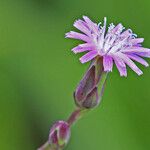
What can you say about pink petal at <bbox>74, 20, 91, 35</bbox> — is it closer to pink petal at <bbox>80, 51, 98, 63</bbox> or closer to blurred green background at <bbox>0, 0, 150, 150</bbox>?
pink petal at <bbox>80, 51, 98, 63</bbox>

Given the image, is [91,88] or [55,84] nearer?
[91,88]

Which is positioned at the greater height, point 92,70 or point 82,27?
point 82,27

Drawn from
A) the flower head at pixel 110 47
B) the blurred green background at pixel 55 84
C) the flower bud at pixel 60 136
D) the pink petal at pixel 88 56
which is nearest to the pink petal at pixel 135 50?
the flower head at pixel 110 47

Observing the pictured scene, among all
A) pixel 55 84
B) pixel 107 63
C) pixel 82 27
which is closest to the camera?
pixel 107 63

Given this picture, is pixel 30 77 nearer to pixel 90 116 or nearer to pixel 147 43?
pixel 90 116

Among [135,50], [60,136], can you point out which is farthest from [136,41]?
[60,136]

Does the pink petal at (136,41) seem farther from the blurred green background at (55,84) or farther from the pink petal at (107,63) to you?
the blurred green background at (55,84)

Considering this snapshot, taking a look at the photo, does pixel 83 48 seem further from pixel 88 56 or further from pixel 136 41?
pixel 136 41

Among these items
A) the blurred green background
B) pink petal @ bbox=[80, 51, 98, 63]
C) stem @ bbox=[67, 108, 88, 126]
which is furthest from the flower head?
the blurred green background
